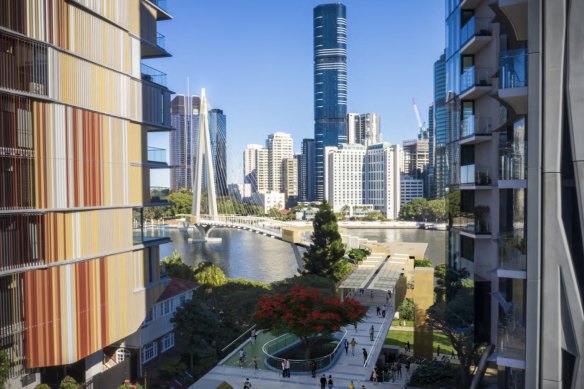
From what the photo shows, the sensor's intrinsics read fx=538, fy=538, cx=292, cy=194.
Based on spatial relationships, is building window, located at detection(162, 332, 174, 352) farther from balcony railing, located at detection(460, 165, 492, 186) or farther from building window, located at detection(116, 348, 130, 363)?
balcony railing, located at detection(460, 165, 492, 186)

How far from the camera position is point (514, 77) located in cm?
927

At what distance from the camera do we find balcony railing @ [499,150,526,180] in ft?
32.5

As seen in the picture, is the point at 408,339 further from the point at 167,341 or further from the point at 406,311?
the point at 167,341

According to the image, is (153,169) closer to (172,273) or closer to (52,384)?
(52,384)

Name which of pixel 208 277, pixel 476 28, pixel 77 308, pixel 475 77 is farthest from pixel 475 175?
pixel 208 277

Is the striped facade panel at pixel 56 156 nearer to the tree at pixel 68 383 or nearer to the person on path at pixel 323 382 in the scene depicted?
the tree at pixel 68 383

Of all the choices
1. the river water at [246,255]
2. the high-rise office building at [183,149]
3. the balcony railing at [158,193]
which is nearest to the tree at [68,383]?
the balcony railing at [158,193]

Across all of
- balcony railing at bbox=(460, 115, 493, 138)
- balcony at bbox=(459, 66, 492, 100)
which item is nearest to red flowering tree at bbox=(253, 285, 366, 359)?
balcony railing at bbox=(460, 115, 493, 138)

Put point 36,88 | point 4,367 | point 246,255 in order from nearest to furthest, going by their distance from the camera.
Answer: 1. point 4,367
2. point 36,88
3. point 246,255

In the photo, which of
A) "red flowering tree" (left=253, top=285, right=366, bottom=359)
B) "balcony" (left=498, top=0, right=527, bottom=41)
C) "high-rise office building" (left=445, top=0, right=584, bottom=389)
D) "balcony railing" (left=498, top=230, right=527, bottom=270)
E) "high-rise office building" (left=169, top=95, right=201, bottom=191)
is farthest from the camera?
"high-rise office building" (left=169, top=95, right=201, bottom=191)

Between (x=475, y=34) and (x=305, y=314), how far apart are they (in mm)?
10790

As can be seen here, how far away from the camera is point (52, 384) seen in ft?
53.4

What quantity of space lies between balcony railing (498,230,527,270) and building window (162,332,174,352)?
625 inches

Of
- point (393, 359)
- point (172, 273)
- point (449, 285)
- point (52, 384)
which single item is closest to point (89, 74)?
point (52, 384)
